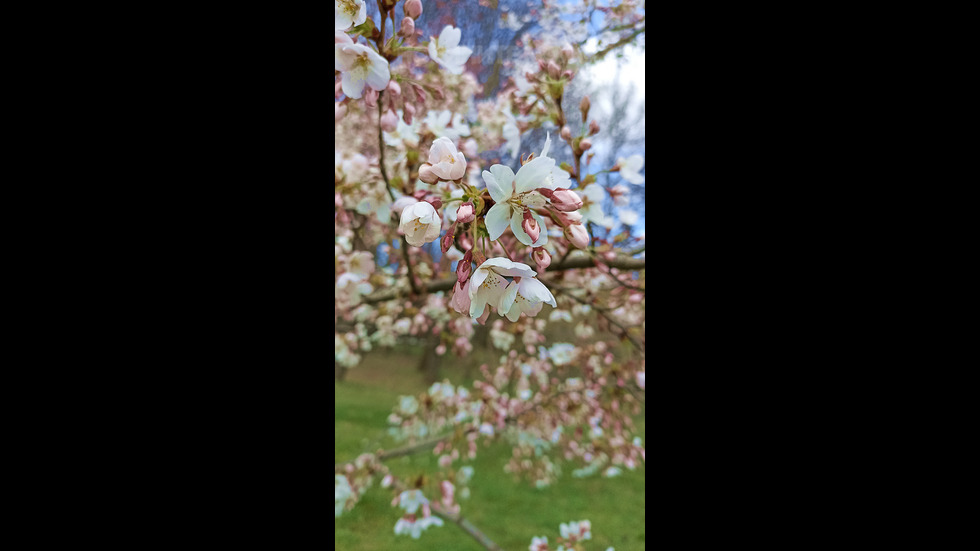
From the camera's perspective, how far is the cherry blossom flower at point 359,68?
897 mm

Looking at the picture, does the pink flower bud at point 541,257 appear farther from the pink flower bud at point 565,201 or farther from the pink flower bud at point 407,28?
the pink flower bud at point 407,28

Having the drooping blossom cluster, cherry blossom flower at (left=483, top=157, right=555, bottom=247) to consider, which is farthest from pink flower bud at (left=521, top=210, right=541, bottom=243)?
the drooping blossom cluster

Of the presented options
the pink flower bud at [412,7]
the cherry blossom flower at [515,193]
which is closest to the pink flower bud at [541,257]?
the cherry blossom flower at [515,193]

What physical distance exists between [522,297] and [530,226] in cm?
9

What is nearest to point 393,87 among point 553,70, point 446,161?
point 446,161

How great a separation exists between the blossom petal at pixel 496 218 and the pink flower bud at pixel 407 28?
1.30 feet

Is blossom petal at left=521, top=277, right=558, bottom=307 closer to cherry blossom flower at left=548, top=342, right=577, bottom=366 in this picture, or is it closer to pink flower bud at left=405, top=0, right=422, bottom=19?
pink flower bud at left=405, top=0, right=422, bottom=19

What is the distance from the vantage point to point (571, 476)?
4.42ft

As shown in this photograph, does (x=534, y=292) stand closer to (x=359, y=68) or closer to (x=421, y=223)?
(x=421, y=223)

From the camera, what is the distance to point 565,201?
2.27 feet

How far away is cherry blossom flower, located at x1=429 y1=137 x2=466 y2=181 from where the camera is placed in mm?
729
